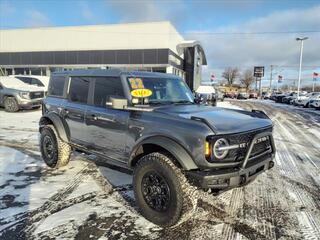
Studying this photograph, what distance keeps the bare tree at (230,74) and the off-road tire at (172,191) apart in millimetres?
102386

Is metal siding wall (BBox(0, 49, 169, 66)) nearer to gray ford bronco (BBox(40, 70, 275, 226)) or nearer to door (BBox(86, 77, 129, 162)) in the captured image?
gray ford bronco (BBox(40, 70, 275, 226))

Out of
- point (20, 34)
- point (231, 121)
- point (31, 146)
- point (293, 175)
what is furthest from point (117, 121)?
point (20, 34)

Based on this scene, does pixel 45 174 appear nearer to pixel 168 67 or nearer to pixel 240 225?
pixel 240 225

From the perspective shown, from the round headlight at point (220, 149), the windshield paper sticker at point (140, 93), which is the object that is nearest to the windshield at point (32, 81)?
the windshield paper sticker at point (140, 93)

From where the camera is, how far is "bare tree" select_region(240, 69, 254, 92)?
323 feet

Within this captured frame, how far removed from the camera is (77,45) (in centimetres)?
3431

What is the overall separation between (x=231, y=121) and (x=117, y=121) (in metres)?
1.67

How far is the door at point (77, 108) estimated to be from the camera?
522 centimetres

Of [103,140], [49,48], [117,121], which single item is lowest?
[103,140]

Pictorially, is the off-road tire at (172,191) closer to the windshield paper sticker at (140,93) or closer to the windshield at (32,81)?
the windshield paper sticker at (140,93)

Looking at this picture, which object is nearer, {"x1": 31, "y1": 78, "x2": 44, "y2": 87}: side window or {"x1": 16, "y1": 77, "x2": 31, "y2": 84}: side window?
{"x1": 16, "y1": 77, "x2": 31, "y2": 84}: side window

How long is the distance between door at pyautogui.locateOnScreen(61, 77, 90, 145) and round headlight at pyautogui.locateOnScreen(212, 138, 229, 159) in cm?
264

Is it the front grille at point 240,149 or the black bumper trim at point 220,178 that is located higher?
the front grille at point 240,149

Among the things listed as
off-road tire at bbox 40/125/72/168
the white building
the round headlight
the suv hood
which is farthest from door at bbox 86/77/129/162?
the white building
